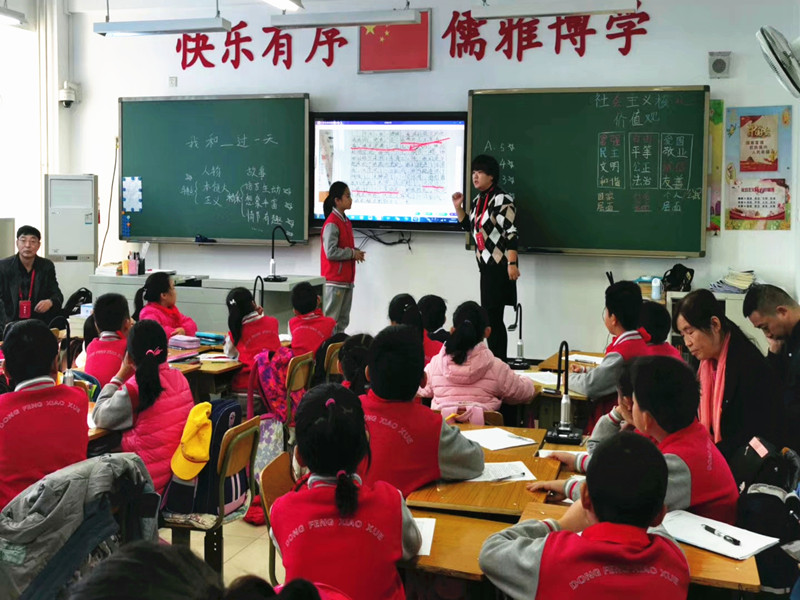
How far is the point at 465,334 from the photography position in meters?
3.74

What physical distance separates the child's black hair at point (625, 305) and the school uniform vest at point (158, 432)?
1936 millimetres

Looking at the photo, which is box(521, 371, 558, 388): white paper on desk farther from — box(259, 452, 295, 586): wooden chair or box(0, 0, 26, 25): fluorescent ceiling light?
box(0, 0, 26, 25): fluorescent ceiling light

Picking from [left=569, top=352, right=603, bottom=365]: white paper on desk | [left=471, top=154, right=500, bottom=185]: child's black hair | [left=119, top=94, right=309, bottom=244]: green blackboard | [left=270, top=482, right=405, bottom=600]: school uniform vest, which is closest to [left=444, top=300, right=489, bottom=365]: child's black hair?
[left=569, top=352, right=603, bottom=365]: white paper on desk

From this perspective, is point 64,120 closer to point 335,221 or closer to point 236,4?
point 236,4

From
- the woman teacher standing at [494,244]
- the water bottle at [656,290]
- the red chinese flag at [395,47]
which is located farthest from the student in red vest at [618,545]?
the red chinese flag at [395,47]

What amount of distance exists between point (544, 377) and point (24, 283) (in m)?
4.14

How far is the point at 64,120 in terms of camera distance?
26.7ft

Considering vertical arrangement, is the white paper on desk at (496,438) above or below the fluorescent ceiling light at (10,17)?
below

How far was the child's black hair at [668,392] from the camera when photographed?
225cm

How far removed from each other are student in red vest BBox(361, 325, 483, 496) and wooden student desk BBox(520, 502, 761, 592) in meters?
0.78

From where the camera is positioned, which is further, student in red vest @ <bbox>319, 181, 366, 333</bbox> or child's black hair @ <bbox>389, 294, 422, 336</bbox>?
student in red vest @ <bbox>319, 181, 366, 333</bbox>

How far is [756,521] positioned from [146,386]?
6.93ft

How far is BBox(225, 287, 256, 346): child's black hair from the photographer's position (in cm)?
478

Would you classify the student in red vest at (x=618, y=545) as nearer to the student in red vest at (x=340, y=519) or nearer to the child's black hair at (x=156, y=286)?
the student in red vest at (x=340, y=519)
